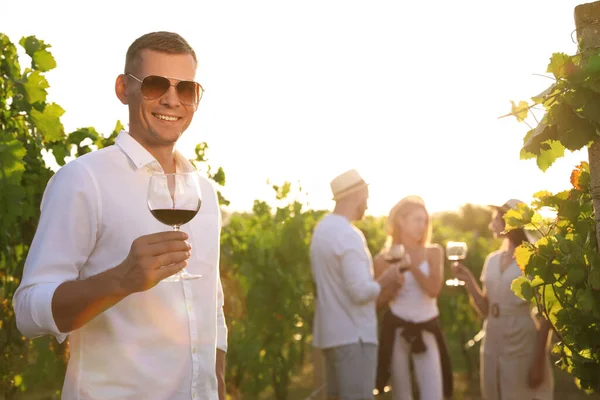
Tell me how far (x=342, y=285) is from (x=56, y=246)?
402 cm

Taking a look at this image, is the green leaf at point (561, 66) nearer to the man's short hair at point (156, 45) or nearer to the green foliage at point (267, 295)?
the man's short hair at point (156, 45)

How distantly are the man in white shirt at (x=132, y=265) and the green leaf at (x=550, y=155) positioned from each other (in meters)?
1.10

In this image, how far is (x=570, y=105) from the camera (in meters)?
2.46

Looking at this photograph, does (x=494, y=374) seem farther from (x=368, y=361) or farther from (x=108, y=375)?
(x=108, y=375)

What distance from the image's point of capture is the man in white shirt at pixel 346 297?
610 centimetres

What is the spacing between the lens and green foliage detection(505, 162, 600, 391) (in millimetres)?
2711

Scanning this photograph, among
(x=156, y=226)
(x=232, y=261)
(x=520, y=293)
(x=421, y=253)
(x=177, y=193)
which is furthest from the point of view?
(x=232, y=261)

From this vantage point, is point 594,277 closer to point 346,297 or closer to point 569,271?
point 569,271

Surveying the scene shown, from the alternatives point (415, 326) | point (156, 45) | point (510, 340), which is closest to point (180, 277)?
point (156, 45)

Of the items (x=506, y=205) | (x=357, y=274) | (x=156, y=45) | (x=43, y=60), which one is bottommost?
(x=357, y=274)

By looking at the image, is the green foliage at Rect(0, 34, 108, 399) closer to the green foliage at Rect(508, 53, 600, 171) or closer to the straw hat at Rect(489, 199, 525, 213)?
the green foliage at Rect(508, 53, 600, 171)

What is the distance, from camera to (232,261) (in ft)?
31.6

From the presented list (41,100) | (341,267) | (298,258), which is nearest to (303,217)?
(298,258)

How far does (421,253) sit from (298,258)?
3.11 meters
